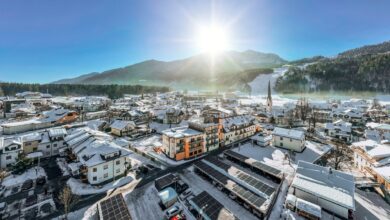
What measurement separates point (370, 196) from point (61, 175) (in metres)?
43.4

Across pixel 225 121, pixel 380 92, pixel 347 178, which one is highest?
pixel 380 92

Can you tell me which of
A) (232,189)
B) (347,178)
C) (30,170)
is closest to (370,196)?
(347,178)

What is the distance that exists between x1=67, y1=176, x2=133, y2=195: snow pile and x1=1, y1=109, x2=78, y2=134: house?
38073 mm

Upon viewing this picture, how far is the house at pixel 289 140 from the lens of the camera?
37.6 metres

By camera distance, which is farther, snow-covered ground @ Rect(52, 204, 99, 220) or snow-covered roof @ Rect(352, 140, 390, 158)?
snow-covered roof @ Rect(352, 140, 390, 158)

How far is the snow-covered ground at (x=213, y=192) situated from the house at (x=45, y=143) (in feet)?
84.5

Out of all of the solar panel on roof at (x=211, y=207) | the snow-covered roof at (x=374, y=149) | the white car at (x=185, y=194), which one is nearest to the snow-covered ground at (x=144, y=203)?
the white car at (x=185, y=194)

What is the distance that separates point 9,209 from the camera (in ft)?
65.5

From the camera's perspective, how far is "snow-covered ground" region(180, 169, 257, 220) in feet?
65.8

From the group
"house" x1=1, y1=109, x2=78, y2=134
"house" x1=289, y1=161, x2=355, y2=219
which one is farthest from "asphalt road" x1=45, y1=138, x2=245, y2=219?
"house" x1=1, y1=109, x2=78, y2=134

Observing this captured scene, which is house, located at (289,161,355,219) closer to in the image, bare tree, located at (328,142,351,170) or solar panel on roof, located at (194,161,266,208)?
solar panel on roof, located at (194,161,266,208)

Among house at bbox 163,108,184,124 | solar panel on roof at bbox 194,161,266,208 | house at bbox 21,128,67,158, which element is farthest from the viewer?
house at bbox 163,108,184,124

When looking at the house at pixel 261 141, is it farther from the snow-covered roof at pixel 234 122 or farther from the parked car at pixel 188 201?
the parked car at pixel 188 201

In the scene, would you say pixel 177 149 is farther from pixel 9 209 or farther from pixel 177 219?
pixel 9 209
